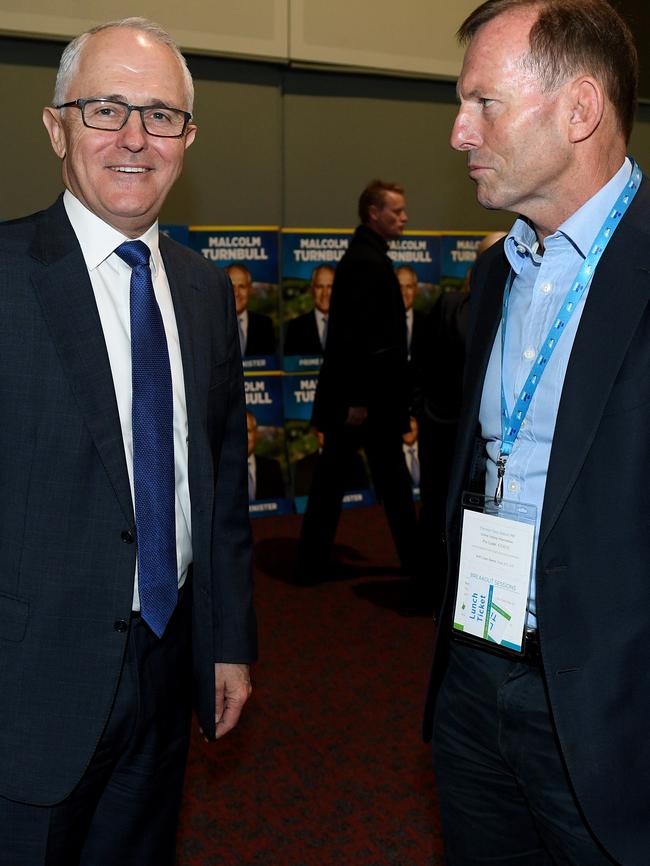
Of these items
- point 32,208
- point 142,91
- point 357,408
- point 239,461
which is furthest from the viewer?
point 32,208

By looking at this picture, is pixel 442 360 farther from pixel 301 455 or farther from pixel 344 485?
pixel 301 455

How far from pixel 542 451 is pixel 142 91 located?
3.31ft

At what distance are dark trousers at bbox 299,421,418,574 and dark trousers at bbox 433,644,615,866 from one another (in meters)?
3.07

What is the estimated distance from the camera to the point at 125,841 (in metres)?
1.84

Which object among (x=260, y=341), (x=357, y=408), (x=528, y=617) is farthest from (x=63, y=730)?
(x=260, y=341)

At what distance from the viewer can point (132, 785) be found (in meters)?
1.82

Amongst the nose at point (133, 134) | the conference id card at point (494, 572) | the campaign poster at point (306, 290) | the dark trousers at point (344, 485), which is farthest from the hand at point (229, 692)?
the campaign poster at point (306, 290)

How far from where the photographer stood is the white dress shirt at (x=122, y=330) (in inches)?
68.2

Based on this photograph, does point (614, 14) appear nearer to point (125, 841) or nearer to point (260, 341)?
point (125, 841)

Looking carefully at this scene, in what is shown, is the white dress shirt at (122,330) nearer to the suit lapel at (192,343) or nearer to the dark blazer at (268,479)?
the suit lapel at (192,343)

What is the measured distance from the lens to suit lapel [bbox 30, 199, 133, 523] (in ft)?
5.37

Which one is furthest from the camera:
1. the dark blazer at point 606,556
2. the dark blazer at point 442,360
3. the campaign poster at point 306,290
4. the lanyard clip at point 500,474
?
the campaign poster at point 306,290

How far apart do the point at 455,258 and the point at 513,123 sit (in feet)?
18.7

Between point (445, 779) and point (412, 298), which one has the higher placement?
point (412, 298)
